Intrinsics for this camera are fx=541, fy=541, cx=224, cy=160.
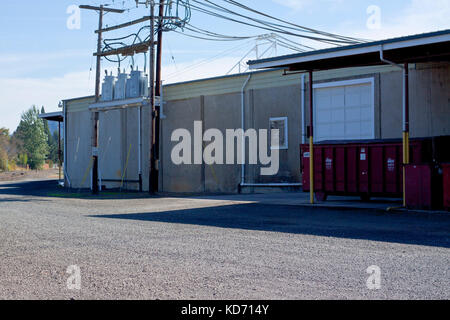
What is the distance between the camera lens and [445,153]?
1628 centimetres

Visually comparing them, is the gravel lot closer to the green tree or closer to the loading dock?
the loading dock

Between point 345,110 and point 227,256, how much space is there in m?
15.2

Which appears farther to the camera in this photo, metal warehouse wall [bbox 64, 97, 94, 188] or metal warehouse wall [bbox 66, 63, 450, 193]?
metal warehouse wall [bbox 64, 97, 94, 188]

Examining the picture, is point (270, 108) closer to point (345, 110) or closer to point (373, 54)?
point (345, 110)

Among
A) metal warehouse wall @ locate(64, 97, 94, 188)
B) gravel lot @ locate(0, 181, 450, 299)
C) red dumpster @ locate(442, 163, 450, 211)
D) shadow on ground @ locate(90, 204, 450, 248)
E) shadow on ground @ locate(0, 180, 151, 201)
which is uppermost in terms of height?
metal warehouse wall @ locate(64, 97, 94, 188)

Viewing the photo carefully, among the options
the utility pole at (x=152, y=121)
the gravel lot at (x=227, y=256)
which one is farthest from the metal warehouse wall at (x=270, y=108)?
the gravel lot at (x=227, y=256)

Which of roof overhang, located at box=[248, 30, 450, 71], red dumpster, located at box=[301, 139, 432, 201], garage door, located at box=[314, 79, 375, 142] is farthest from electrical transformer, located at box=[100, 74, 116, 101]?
red dumpster, located at box=[301, 139, 432, 201]

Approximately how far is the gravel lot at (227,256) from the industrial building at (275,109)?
5.57 meters

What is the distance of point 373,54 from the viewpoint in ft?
53.2

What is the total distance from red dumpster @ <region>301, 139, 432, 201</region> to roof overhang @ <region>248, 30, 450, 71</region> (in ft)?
8.56

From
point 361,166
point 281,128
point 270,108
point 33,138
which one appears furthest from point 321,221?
point 33,138

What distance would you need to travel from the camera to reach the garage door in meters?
21.6

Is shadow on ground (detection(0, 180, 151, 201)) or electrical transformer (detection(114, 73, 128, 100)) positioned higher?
electrical transformer (detection(114, 73, 128, 100))
